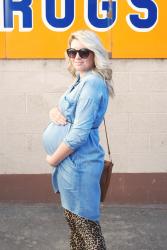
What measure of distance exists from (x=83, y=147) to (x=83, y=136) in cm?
13

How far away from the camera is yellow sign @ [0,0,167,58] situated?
14.5ft

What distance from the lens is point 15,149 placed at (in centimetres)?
470

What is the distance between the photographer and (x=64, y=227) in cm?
423

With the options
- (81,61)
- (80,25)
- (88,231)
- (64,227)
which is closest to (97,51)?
(81,61)

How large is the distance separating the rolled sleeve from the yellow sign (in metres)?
1.99

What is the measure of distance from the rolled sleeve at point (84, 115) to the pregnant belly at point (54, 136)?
0.11m

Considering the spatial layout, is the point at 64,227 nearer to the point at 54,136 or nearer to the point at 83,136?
the point at 54,136

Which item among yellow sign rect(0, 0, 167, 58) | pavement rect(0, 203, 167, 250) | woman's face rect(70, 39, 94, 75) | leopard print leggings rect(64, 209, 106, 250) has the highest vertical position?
yellow sign rect(0, 0, 167, 58)

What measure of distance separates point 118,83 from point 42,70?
0.80m

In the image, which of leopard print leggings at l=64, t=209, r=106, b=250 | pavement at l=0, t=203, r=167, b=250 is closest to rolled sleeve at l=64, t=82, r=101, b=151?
leopard print leggings at l=64, t=209, r=106, b=250

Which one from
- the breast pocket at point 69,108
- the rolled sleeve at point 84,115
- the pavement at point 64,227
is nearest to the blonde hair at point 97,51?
the rolled sleeve at point 84,115

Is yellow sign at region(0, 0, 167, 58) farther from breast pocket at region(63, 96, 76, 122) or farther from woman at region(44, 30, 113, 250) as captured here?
breast pocket at region(63, 96, 76, 122)

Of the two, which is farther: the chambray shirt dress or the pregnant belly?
the pregnant belly

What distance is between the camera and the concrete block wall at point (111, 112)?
4555 millimetres
